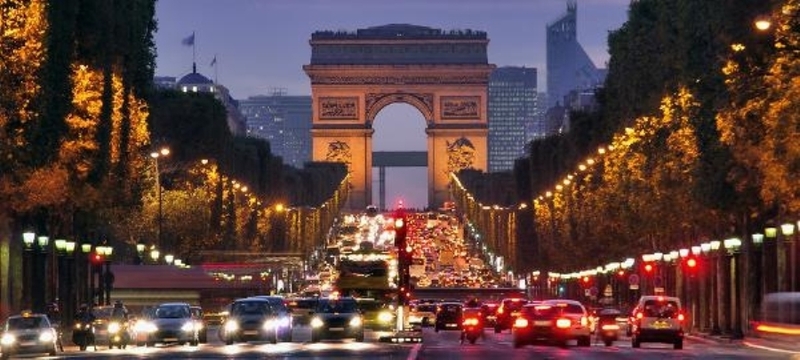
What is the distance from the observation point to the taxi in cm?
6950

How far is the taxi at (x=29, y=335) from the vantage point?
69.5 m

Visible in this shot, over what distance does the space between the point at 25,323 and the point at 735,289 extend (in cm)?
3450

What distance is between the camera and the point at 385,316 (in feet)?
320

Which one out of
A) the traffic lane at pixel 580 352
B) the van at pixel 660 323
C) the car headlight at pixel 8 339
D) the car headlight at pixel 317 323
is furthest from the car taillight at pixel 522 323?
the car headlight at pixel 8 339

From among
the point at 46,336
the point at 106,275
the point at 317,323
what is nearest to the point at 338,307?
the point at 317,323

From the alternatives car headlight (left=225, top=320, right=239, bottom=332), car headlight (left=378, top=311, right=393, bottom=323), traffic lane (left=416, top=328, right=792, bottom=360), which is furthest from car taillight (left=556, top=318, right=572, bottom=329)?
car headlight (left=378, top=311, right=393, bottom=323)

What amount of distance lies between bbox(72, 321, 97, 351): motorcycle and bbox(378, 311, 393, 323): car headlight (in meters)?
20.1

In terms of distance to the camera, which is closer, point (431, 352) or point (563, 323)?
point (431, 352)

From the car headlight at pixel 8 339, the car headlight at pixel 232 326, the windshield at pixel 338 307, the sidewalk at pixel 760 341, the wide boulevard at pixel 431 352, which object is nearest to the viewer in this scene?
the sidewalk at pixel 760 341

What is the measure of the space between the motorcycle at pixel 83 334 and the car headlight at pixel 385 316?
2010 cm

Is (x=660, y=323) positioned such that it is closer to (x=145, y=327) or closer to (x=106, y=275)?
(x=145, y=327)

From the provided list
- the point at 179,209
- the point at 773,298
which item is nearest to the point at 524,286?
the point at 179,209

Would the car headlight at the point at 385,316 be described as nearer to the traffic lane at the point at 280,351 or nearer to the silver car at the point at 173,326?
the traffic lane at the point at 280,351

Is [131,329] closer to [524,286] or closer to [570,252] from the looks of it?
[570,252]
